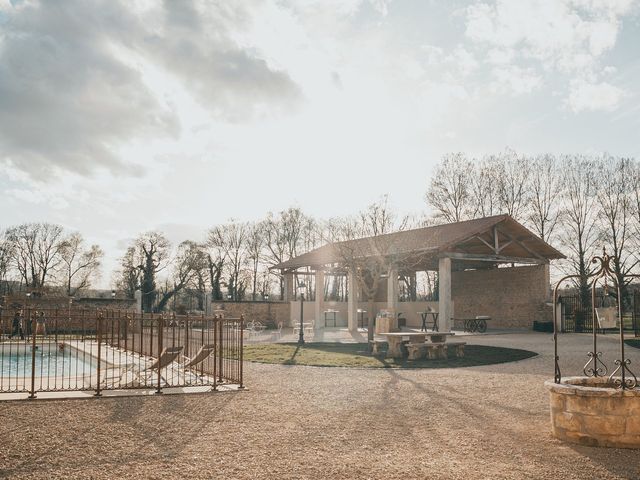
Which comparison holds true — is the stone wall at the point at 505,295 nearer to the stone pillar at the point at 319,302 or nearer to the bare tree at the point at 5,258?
the stone pillar at the point at 319,302

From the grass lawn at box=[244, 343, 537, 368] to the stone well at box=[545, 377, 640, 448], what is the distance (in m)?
6.46

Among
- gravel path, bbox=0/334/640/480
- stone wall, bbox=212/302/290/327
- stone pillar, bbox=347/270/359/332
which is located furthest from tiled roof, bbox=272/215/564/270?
gravel path, bbox=0/334/640/480

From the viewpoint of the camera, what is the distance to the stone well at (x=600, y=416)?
5.16 m

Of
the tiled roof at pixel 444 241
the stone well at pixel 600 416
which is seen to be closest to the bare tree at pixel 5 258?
the tiled roof at pixel 444 241

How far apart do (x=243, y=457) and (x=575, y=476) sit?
8.92 feet

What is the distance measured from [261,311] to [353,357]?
14501 millimetres

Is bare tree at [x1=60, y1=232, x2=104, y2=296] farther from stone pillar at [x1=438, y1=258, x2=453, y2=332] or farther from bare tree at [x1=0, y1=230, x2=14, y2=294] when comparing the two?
stone pillar at [x1=438, y1=258, x2=453, y2=332]

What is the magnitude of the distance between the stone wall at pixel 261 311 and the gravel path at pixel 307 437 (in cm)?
1806

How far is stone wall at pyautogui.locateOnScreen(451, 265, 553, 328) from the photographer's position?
2420cm

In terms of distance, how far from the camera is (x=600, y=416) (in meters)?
5.22

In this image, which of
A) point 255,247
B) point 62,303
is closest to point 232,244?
point 255,247

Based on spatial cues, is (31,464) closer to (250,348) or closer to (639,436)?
(639,436)

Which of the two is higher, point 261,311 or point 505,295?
point 505,295

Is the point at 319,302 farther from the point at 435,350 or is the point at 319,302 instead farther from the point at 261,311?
the point at 435,350
